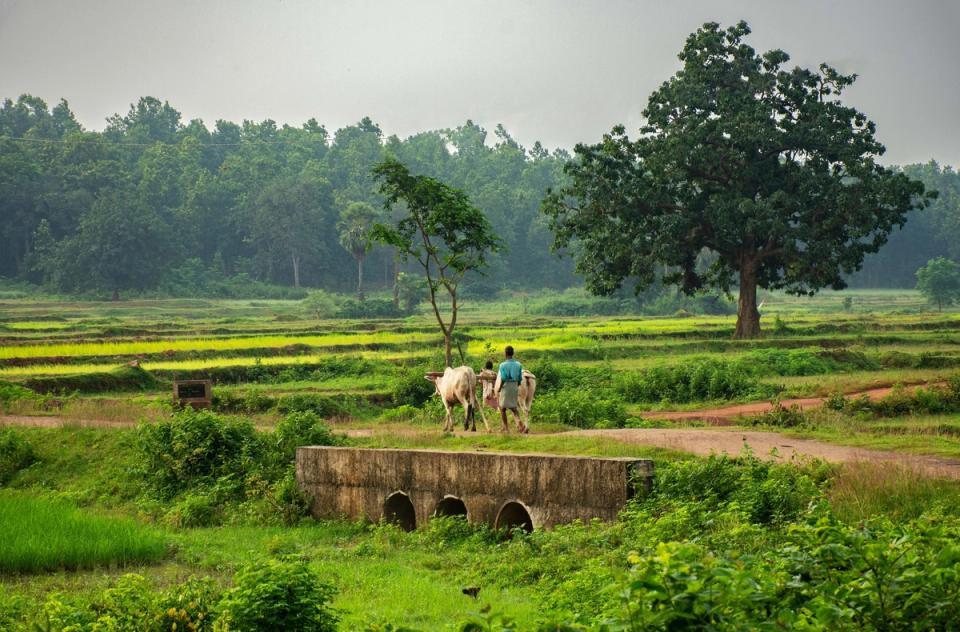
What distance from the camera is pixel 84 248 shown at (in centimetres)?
7462

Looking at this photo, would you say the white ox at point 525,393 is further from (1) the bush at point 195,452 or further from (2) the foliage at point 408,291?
(2) the foliage at point 408,291

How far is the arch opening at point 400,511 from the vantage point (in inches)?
→ 657

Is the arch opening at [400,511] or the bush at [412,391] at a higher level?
the bush at [412,391]

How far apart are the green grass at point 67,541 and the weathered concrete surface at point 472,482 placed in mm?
2867

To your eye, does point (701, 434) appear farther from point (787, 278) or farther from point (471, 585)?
point (787, 278)

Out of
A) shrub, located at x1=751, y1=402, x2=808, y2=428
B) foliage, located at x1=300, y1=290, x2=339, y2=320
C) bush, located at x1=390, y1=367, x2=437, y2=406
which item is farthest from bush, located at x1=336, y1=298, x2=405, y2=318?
shrub, located at x1=751, y1=402, x2=808, y2=428

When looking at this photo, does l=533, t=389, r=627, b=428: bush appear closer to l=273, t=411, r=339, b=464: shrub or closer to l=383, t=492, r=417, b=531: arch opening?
l=273, t=411, r=339, b=464: shrub

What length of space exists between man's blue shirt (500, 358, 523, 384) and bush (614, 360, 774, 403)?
727 cm

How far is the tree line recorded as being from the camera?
255 feet

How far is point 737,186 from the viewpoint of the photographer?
3781 centimetres

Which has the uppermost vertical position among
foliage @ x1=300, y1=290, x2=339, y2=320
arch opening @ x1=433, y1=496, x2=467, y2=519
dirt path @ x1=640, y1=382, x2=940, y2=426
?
foliage @ x1=300, y1=290, x2=339, y2=320

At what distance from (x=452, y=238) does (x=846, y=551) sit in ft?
64.5

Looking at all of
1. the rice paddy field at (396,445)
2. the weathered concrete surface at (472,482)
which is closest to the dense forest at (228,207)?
the rice paddy field at (396,445)

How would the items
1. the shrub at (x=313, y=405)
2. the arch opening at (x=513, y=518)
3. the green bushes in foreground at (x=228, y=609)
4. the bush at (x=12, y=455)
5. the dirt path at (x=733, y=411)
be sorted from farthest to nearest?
the shrub at (x=313, y=405) < the dirt path at (x=733, y=411) < the bush at (x=12, y=455) < the arch opening at (x=513, y=518) < the green bushes in foreground at (x=228, y=609)
